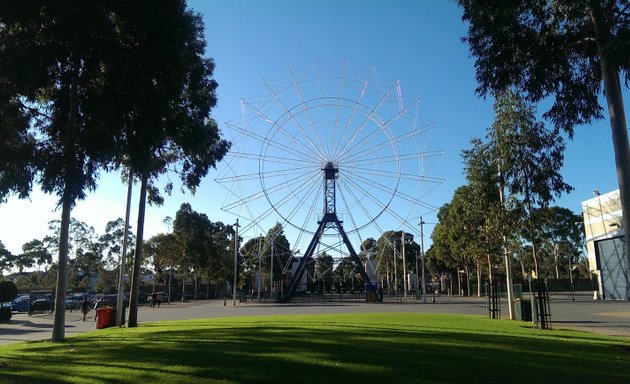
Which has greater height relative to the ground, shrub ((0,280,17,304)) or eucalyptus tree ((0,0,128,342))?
eucalyptus tree ((0,0,128,342))

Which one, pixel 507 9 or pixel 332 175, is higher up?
pixel 332 175

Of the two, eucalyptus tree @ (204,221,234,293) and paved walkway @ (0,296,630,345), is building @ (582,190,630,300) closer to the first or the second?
paved walkway @ (0,296,630,345)

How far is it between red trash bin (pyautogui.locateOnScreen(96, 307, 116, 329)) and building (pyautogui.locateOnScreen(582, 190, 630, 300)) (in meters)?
44.4

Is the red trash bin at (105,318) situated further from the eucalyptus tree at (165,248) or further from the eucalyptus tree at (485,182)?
the eucalyptus tree at (165,248)

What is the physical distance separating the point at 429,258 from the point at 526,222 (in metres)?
81.9

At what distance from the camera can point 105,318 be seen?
26359 mm

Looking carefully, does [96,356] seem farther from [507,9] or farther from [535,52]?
[535,52]

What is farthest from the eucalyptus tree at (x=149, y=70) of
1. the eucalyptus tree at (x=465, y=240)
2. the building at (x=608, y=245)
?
the building at (x=608, y=245)

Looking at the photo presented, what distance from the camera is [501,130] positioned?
71.4 ft

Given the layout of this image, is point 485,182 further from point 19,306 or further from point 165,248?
point 165,248

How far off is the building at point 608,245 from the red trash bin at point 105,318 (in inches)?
1747

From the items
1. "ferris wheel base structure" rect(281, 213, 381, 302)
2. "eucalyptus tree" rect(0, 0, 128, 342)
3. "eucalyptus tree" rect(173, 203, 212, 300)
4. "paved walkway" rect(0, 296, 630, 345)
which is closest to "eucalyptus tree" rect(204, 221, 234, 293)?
"eucalyptus tree" rect(173, 203, 212, 300)

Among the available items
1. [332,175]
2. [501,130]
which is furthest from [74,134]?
[332,175]

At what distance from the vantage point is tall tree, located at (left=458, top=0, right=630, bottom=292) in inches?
501
